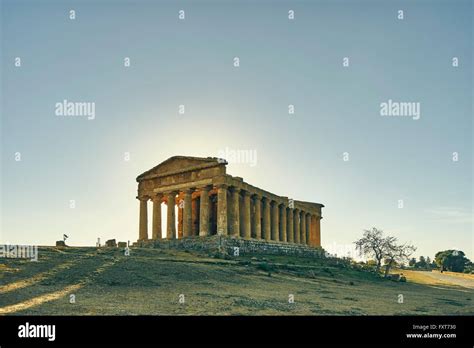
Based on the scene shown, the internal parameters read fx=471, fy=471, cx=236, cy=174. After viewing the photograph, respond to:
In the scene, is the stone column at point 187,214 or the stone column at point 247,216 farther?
the stone column at point 247,216

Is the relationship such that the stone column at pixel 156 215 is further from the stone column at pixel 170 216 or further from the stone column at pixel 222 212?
the stone column at pixel 222 212

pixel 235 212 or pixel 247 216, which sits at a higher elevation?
pixel 235 212

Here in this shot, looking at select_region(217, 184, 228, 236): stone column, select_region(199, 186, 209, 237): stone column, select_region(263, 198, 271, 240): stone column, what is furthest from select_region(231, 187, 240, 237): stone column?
select_region(263, 198, 271, 240): stone column

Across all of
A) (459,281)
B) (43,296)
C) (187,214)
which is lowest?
(459,281)

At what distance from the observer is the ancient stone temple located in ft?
162

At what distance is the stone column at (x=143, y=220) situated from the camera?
185 ft

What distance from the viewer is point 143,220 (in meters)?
56.6

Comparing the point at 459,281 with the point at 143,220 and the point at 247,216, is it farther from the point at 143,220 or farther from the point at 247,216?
the point at 143,220

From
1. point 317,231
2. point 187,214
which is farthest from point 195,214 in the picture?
point 317,231

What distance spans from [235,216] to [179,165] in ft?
29.3

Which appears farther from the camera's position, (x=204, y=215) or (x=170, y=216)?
(x=170, y=216)

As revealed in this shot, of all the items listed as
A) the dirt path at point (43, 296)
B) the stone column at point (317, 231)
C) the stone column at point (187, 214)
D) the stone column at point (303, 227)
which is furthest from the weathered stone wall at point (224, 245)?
the dirt path at point (43, 296)

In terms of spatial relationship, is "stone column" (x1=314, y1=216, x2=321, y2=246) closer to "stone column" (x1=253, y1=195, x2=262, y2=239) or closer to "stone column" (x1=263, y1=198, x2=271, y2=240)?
"stone column" (x1=263, y1=198, x2=271, y2=240)
